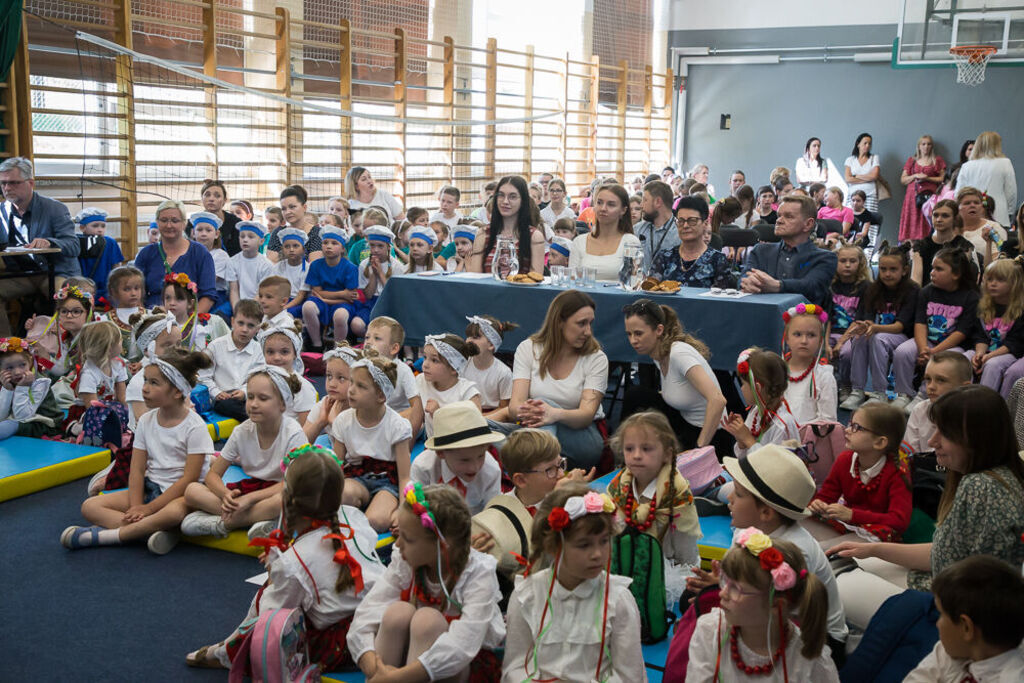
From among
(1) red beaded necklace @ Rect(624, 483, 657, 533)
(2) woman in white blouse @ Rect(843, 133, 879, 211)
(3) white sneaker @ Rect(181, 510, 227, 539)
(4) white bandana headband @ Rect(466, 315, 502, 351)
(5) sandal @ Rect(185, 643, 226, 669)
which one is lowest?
(5) sandal @ Rect(185, 643, 226, 669)

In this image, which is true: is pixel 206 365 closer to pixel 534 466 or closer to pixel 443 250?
pixel 534 466

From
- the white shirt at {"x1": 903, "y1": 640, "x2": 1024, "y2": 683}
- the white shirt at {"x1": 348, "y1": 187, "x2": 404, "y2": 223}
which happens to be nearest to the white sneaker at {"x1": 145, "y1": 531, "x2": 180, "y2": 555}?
the white shirt at {"x1": 903, "y1": 640, "x2": 1024, "y2": 683}

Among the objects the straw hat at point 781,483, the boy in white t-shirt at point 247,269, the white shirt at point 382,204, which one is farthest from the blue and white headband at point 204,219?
the straw hat at point 781,483

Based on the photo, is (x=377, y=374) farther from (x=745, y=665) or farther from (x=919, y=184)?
(x=919, y=184)

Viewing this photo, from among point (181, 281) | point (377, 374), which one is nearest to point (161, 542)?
point (377, 374)

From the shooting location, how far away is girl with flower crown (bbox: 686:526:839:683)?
6.90 ft

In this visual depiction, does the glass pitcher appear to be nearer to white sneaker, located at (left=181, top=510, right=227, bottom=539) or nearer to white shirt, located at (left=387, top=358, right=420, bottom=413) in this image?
white shirt, located at (left=387, top=358, right=420, bottom=413)

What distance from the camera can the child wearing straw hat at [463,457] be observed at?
331 centimetres

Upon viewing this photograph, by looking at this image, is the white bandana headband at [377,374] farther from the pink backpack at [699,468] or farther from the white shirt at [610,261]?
the white shirt at [610,261]

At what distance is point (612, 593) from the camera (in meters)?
2.40

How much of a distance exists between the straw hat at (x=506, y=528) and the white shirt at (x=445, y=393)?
4.04 ft

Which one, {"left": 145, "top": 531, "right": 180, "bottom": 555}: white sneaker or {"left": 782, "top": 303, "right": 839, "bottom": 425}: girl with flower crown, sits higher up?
{"left": 782, "top": 303, "right": 839, "bottom": 425}: girl with flower crown

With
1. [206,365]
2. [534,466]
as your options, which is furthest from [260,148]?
[534,466]

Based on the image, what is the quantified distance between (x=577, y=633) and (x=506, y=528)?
687mm
